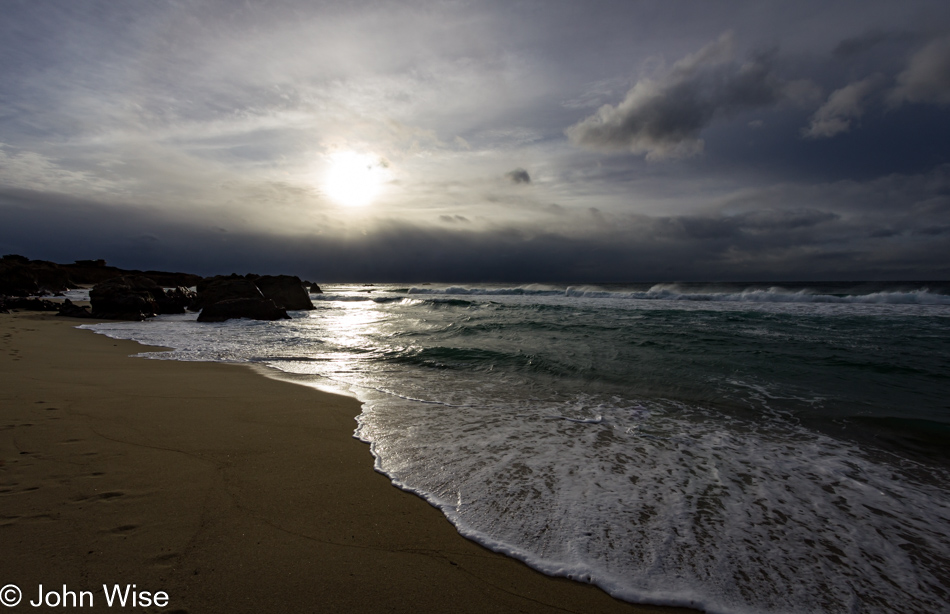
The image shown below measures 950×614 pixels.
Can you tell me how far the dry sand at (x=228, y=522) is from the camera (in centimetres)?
184

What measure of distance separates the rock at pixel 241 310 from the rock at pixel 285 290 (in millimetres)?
5474

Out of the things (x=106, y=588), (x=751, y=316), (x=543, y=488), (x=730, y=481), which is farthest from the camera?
(x=751, y=316)

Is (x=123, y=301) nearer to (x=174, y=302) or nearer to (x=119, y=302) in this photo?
(x=119, y=302)

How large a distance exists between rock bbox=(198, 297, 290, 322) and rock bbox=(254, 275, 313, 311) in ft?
18.0

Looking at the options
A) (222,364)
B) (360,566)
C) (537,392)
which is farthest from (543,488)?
(222,364)

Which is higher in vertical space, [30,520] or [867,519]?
[30,520]

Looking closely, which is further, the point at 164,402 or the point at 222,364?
the point at 222,364

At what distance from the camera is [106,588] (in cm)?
176

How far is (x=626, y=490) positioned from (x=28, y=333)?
1456cm

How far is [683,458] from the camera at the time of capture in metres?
3.67

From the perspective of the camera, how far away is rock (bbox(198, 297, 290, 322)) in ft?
49.3

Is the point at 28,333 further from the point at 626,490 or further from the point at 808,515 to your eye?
the point at 808,515

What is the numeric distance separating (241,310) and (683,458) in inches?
649

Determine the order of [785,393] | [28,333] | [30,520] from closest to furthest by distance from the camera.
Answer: [30,520] < [785,393] < [28,333]
